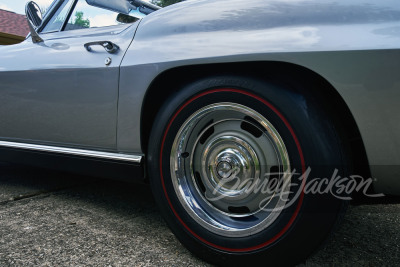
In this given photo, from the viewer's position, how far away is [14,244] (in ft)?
5.37

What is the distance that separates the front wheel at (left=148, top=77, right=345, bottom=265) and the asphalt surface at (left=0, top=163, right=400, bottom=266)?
0.68 feet

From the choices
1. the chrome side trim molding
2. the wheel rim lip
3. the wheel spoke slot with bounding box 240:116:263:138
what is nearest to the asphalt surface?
the wheel rim lip

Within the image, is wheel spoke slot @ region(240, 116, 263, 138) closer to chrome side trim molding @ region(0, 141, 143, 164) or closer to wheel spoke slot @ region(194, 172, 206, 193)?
wheel spoke slot @ region(194, 172, 206, 193)

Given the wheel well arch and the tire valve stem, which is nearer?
the wheel well arch

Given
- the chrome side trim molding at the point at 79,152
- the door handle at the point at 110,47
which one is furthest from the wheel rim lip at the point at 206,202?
the door handle at the point at 110,47

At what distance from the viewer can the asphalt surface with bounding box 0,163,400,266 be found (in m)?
1.51

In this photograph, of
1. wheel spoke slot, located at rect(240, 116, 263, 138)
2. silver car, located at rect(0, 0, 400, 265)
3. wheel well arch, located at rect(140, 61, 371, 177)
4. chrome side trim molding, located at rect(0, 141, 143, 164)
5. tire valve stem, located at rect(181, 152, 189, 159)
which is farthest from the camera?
chrome side trim molding, located at rect(0, 141, 143, 164)

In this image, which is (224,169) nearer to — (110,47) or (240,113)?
(240,113)

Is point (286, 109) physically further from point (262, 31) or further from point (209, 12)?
point (209, 12)

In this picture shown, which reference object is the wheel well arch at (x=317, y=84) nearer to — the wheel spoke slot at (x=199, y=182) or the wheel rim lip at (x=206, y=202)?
the wheel rim lip at (x=206, y=202)

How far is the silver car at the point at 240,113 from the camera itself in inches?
46.9

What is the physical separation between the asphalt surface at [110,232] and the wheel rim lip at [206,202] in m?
0.19

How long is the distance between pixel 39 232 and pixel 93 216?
310 millimetres

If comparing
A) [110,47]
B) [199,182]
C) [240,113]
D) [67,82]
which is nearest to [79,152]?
[67,82]
